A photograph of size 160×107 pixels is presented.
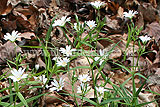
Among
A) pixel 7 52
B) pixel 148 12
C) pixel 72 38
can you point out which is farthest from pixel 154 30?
pixel 7 52

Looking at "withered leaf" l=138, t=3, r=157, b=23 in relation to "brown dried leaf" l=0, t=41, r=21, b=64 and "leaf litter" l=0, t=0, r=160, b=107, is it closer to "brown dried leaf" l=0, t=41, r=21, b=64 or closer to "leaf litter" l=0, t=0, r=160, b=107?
"leaf litter" l=0, t=0, r=160, b=107

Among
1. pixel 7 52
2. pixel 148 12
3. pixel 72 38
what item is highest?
pixel 148 12

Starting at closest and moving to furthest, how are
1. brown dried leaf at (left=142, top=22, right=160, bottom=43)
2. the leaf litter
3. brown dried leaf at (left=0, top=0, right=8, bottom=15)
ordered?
the leaf litter, brown dried leaf at (left=0, top=0, right=8, bottom=15), brown dried leaf at (left=142, top=22, right=160, bottom=43)

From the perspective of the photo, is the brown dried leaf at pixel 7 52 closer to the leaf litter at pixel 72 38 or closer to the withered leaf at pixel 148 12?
the leaf litter at pixel 72 38

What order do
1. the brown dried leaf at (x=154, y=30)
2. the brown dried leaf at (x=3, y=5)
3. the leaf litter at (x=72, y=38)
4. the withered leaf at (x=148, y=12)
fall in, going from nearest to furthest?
the leaf litter at (x=72, y=38) < the brown dried leaf at (x=3, y=5) < the brown dried leaf at (x=154, y=30) < the withered leaf at (x=148, y=12)

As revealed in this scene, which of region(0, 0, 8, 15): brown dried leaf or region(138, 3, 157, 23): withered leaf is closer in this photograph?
region(0, 0, 8, 15): brown dried leaf

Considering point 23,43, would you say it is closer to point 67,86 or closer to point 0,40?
point 0,40

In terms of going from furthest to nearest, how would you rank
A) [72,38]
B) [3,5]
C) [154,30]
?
[154,30] < [72,38] < [3,5]

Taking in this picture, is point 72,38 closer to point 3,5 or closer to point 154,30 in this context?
point 3,5

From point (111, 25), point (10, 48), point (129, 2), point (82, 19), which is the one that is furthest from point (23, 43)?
point (129, 2)

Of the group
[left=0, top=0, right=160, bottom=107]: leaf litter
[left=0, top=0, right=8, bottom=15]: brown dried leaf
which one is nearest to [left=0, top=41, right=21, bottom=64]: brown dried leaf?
[left=0, top=0, right=160, bottom=107]: leaf litter

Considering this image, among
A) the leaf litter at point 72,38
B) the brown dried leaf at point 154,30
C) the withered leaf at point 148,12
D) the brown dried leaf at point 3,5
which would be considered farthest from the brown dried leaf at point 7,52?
the withered leaf at point 148,12
